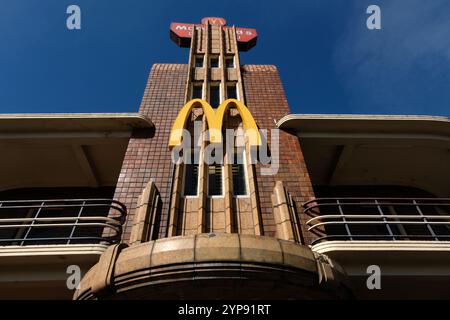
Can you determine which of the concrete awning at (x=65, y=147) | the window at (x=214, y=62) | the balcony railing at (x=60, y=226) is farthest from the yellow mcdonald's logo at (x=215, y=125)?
the window at (x=214, y=62)

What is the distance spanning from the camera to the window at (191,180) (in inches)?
320

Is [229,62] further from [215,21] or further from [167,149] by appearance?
[167,149]

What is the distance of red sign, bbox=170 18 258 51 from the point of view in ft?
54.6

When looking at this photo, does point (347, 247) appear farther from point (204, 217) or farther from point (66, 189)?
point (66, 189)

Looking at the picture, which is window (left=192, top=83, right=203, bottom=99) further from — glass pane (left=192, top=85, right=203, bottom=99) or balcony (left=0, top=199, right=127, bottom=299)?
balcony (left=0, top=199, right=127, bottom=299)

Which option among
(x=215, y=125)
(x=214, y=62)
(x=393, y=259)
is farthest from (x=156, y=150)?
(x=393, y=259)

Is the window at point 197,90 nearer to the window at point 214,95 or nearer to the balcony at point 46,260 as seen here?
the window at point 214,95

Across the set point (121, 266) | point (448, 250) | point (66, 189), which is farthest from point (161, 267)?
point (66, 189)

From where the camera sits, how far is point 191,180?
8.41 m

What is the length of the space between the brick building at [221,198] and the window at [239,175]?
0.04 m

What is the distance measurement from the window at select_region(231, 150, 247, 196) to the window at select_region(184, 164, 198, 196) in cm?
107

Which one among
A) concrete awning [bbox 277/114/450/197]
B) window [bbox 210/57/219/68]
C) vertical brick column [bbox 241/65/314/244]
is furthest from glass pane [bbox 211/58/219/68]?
concrete awning [bbox 277/114/450/197]

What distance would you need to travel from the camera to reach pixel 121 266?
4562mm

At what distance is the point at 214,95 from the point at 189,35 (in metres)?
6.71
